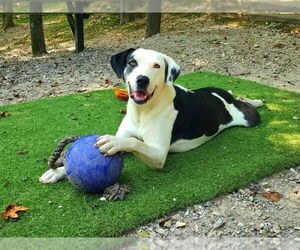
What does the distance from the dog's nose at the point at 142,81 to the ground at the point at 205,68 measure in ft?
4.09

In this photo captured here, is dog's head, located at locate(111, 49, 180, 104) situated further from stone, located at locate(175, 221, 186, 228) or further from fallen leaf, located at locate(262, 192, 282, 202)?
fallen leaf, located at locate(262, 192, 282, 202)

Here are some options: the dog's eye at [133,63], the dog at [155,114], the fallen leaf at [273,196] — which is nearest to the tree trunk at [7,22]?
the dog at [155,114]

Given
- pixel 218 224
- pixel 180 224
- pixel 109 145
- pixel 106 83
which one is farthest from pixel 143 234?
pixel 106 83

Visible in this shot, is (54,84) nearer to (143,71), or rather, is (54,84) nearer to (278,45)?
(143,71)

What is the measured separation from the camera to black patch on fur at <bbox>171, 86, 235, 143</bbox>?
483 cm

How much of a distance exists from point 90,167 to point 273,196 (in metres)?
1.73

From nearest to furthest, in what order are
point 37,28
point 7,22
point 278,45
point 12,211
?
point 12,211 < point 278,45 < point 37,28 < point 7,22

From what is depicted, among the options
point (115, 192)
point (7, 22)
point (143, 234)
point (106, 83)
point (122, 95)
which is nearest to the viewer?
point (143, 234)

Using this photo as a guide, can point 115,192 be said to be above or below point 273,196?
above

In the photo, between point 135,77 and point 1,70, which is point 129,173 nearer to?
point 135,77

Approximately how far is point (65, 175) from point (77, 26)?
851cm

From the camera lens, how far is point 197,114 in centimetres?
504

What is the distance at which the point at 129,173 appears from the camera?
174 inches

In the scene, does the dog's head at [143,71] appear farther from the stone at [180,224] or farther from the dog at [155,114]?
the stone at [180,224]
